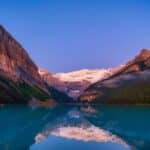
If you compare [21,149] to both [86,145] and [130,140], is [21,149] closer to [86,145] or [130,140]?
[86,145]

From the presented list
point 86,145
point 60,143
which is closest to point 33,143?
point 60,143

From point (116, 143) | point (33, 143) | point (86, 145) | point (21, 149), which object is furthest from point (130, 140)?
point (21, 149)

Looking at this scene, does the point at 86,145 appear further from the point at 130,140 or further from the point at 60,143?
the point at 130,140

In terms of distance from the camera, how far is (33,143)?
33.9 m

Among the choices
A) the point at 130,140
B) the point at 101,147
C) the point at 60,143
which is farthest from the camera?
the point at 130,140

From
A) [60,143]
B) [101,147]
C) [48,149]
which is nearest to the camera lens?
[48,149]

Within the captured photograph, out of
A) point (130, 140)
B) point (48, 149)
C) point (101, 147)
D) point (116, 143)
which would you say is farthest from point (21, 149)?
point (130, 140)

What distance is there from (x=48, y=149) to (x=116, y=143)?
787 cm

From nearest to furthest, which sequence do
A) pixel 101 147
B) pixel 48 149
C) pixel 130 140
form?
pixel 48 149 → pixel 101 147 → pixel 130 140

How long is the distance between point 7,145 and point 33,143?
3.13 meters

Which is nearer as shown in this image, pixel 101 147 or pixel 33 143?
pixel 101 147

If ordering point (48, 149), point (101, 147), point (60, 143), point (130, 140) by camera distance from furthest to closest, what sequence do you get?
point (130, 140)
point (60, 143)
point (101, 147)
point (48, 149)

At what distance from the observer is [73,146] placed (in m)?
31.3

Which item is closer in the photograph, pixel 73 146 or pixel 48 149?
pixel 48 149
